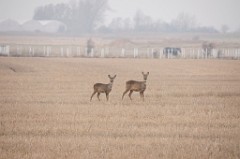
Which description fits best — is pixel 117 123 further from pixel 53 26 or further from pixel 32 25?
pixel 32 25

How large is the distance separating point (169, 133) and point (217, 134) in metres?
1.23

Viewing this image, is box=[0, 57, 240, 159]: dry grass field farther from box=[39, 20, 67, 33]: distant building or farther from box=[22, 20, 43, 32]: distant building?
box=[22, 20, 43, 32]: distant building

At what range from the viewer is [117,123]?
17.0m

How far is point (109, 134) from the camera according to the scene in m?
15.2

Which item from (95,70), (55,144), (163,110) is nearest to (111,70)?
(95,70)

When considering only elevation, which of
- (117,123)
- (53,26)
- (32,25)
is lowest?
(117,123)

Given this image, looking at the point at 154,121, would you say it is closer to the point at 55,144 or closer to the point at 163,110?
the point at 163,110

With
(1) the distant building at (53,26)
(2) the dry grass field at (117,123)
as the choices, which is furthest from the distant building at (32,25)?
(2) the dry grass field at (117,123)

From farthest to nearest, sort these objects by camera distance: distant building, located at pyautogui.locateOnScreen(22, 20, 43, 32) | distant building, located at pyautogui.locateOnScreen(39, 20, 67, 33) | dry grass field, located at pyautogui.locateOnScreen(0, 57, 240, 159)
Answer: distant building, located at pyautogui.locateOnScreen(22, 20, 43, 32) < distant building, located at pyautogui.locateOnScreen(39, 20, 67, 33) < dry grass field, located at pyautogui.locateOnScreen(0, 57, 240, 159)

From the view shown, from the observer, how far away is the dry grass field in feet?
42.7

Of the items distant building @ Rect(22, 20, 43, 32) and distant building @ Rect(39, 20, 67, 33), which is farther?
distant building @ Rect(22, 20, 43, 32)

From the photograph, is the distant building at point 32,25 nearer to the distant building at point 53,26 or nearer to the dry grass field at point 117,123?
the distant building at point 53,26

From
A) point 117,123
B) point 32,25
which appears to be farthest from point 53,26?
point 117,123

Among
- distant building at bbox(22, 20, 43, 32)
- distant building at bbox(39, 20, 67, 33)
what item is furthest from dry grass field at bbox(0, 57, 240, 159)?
distant building at bbox(22, 20, 43, 32)
